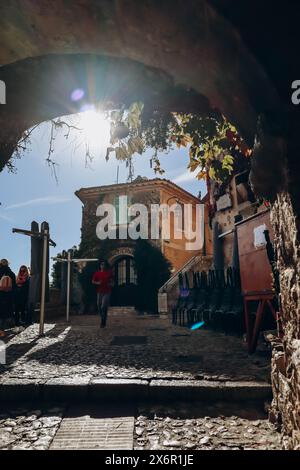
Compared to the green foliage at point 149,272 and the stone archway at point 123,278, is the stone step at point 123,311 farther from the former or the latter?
the stone archway at point 123,278

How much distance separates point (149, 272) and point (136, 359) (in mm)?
12954

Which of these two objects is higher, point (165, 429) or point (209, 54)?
point (209, 54)

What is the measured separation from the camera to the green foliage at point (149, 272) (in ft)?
55.0

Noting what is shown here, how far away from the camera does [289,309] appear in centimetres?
194

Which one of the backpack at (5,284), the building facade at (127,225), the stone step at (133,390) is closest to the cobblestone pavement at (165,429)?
the stone step at (133,390)

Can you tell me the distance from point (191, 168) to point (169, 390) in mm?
2568

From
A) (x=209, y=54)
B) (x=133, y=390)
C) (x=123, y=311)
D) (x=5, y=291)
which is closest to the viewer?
(x=209, y=54)

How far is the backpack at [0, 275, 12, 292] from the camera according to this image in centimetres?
723

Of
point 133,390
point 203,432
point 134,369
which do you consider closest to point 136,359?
point 134,369

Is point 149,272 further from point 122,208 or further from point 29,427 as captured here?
point 29,427

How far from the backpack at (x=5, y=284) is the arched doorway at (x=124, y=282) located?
37.8ft

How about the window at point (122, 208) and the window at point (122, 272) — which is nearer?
the window at point (122, 272)

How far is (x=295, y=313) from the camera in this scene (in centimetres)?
182
